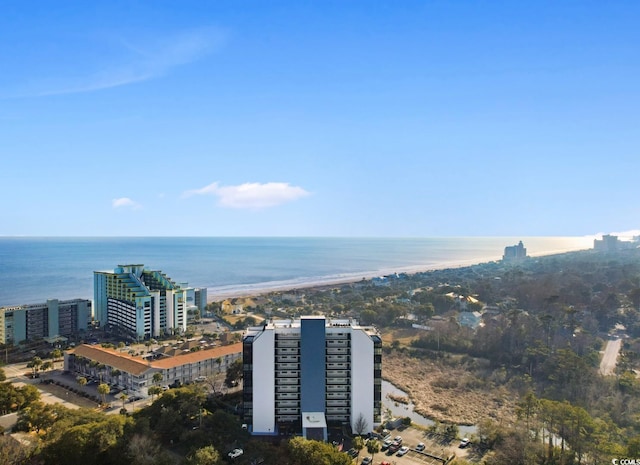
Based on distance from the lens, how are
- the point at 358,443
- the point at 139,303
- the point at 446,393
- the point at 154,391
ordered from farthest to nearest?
the point at 139,303 < the point at 446,393 < the point at 154,391 < the point at 358,443

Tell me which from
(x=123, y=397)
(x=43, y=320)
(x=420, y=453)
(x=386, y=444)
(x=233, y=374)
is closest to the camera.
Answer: (x=420, y=453)

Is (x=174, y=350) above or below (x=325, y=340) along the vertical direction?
below

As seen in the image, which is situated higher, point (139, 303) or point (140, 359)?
point (139, 303)

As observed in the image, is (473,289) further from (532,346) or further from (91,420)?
(91,420)

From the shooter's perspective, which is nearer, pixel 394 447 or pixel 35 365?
pixel 394 447

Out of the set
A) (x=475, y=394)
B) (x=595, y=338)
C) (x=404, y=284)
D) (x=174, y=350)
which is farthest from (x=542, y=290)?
(x=174, y=350)

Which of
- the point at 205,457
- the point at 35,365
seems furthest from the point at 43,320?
the point at 205,457

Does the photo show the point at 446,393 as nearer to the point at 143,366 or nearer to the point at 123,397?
the point at 143,366

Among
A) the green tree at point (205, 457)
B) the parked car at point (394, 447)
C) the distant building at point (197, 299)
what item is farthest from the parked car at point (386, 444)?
the distant building at point (197, 299)
